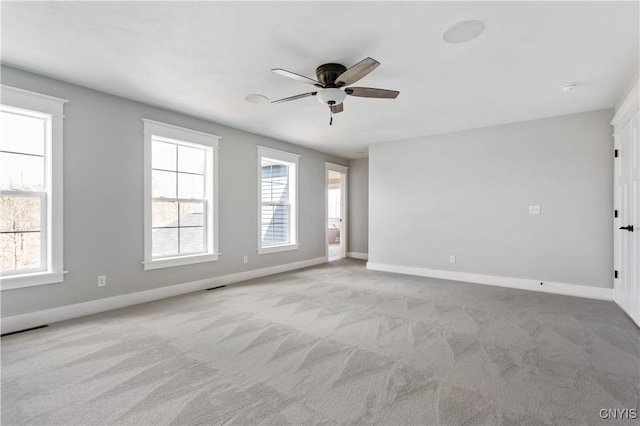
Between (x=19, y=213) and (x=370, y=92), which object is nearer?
(x=370, y=92)

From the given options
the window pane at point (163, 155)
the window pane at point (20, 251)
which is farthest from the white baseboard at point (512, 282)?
the window pane at point (20, 251)

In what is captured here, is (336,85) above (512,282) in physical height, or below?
above

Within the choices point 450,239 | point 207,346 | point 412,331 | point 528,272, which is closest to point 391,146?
point 450,239

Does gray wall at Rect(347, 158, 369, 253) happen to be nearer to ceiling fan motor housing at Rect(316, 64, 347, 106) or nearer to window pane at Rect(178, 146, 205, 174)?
window pane at Rect(178, 146, 205, 174)

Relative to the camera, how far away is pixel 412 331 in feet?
9.82

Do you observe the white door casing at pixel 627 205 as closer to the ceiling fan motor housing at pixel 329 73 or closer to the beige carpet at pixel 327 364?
the beige carpet at pixel 327 364

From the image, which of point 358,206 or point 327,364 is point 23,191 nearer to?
point 327,364

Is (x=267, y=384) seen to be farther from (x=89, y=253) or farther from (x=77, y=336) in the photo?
(x=89, y=253)

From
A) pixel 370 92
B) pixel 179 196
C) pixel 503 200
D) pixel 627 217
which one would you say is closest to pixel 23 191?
pixel 179 196

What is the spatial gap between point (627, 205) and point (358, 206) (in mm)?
5048

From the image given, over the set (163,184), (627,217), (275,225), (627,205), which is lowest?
(275,225)

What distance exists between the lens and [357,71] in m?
2.58

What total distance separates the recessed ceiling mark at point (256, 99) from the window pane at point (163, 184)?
1618 mm

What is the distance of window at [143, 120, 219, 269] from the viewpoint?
13.4 feet
